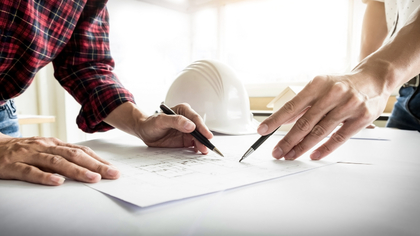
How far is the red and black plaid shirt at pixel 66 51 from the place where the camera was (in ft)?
2.63

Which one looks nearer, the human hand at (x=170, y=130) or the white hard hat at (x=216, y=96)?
the human hand at (x=170, y=130)

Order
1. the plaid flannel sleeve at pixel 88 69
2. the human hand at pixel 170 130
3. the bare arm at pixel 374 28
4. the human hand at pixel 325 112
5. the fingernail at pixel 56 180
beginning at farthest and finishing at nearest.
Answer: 1. the bare arm at pixel 374 28
2. the plaid flannel sleeve at pixel 88 69
3. the human hand at pixel 170 130
4. the human hand at pixel 325 112
5. the fingernail at pixel 56 180

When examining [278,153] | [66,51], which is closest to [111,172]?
[278,153]

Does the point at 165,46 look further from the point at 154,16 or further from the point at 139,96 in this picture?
the point at 139,96

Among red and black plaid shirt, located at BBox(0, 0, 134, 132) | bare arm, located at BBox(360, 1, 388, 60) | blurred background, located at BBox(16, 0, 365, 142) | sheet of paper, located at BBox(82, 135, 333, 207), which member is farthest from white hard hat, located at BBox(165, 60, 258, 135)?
blurred background, located at BBox(16, 0, 365, 142)

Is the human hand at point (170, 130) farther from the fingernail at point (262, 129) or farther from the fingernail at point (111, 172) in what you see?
the fingernail at point (111, 172)

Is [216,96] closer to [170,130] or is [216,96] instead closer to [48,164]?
[170,130]

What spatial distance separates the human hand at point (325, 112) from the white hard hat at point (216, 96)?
1.74 ft

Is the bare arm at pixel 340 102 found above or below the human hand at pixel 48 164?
above

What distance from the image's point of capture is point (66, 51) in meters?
1.00

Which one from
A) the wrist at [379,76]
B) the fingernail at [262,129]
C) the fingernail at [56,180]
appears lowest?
the fingernail at [56,180]

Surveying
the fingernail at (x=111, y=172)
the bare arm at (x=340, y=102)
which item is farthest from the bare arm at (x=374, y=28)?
the fingernail at (x=111, y=172)

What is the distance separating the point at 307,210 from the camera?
32 cm

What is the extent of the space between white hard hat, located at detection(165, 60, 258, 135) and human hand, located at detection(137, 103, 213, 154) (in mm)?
309
